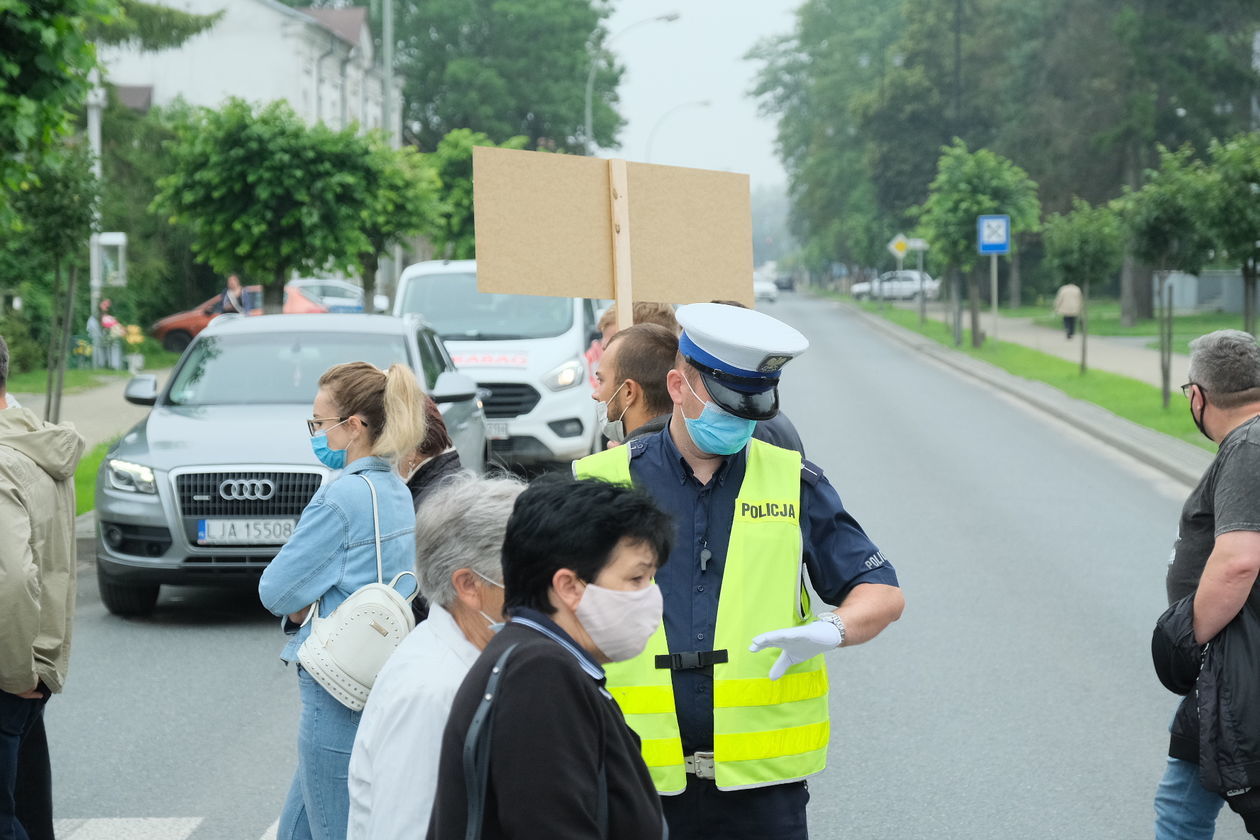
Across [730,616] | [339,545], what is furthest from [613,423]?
[730,616]

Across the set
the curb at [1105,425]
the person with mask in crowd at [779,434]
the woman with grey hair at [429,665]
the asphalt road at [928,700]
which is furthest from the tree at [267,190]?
the woman with grey hair at [429,665]

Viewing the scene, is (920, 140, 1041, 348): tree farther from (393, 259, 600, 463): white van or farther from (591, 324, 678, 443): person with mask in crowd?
(591, 324, 678, 443): person with mask in crowd

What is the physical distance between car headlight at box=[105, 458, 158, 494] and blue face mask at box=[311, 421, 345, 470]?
460 centimetres

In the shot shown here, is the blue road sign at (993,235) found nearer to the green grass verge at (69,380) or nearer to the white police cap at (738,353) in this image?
the green grass verge at (69,380)

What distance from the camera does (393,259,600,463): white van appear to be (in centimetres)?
1452

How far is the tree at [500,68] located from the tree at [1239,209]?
48.6 metres

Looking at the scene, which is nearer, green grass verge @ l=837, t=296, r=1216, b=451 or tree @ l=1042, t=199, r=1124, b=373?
green grass verge @ l=837, t=296, r=1216, b=451

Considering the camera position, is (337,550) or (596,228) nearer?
(337,550)

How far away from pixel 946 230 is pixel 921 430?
18.9m

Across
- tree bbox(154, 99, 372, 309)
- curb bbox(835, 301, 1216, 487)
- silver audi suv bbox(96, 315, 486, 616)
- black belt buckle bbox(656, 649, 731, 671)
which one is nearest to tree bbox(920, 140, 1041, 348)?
curb bbox(835, 301, 1216, 487)

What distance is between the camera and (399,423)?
417 centimetres

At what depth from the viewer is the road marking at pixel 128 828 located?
18.2ft

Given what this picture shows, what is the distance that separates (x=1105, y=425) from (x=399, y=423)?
1680cm

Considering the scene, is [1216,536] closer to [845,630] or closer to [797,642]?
[845,630]
